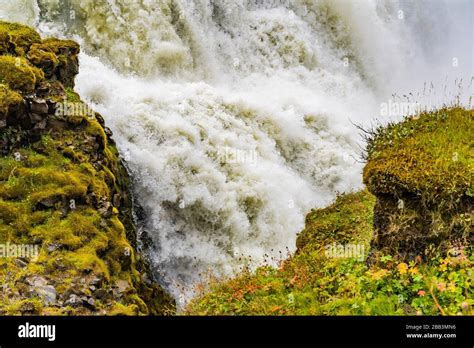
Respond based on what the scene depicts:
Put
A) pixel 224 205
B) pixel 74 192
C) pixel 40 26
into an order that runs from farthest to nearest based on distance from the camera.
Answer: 1. pixel 40 26
2. pixel 224 205
3. pixel 74 192

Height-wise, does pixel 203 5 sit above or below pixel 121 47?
above

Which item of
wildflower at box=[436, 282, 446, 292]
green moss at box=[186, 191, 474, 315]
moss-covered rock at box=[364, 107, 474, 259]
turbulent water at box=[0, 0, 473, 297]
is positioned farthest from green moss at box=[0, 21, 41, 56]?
wildflower at box=[436, 282, 446, 292]

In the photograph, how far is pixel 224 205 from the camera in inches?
519

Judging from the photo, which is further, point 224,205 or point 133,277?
point 224,205

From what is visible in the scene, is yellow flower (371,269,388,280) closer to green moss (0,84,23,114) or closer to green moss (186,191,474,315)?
green moss (186,191,474,315)

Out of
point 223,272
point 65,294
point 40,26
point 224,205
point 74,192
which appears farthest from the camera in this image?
point 40,26

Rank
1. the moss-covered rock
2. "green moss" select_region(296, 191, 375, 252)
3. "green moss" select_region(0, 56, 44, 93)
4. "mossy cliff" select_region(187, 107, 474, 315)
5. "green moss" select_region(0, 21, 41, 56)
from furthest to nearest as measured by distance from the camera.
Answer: "green moss" select_region(0, 21, 41, 56) → "green moss" select_region(0, 56, 44, 93) → "green moss" select_region(296, 191, 375, 252) → the moss-covered rock → "mossy cliff" select_region(187, 107, 474, 315)

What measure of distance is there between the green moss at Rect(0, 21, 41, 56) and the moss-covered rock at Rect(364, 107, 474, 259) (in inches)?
280

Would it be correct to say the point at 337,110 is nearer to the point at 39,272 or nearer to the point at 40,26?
the point at 40,26

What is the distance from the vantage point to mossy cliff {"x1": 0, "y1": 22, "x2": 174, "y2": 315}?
23.2ft

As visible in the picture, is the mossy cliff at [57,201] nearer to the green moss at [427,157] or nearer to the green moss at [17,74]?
the green moss at [17,74]

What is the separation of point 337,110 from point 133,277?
1500 cm
